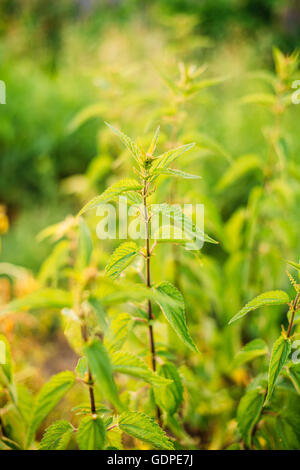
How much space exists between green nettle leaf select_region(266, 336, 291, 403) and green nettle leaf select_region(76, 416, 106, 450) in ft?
0.96

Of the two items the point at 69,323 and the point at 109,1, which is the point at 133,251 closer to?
the point at 69,323

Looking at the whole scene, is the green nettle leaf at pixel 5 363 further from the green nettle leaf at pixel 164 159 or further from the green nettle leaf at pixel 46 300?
the green nettle leaf at pixel 164 159

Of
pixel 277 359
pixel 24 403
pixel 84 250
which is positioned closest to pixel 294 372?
pixel 277 359

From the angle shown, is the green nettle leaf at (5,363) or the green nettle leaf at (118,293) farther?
the green nettle leaf at (5,363)

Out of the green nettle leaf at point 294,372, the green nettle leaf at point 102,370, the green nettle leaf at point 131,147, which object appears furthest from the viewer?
the green nettle leaf at point 294,372

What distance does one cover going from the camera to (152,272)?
101 centimetres

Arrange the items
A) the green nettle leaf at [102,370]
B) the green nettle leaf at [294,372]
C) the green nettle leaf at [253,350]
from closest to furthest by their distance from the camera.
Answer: the green nettle leaf at [102,370]
the green nettle leaf at [294,372]
the green nettle leaf at [253,350]

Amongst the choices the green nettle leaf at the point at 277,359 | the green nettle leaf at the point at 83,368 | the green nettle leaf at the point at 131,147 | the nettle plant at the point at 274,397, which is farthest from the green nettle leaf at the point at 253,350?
the green nettle leaf at the point at 131,147

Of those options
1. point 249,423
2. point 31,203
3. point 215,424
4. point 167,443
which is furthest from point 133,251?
point 31,203

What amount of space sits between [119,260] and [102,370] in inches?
7.5

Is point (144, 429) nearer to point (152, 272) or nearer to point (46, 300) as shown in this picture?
point (46, 300)

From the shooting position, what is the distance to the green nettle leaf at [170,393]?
2.51ft

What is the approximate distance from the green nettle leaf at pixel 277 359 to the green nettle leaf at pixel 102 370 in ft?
0.88

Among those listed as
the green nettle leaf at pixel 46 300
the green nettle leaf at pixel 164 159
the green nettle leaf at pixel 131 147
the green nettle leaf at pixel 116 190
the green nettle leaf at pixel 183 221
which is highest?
the green nettle leaf at pixel 131 147
